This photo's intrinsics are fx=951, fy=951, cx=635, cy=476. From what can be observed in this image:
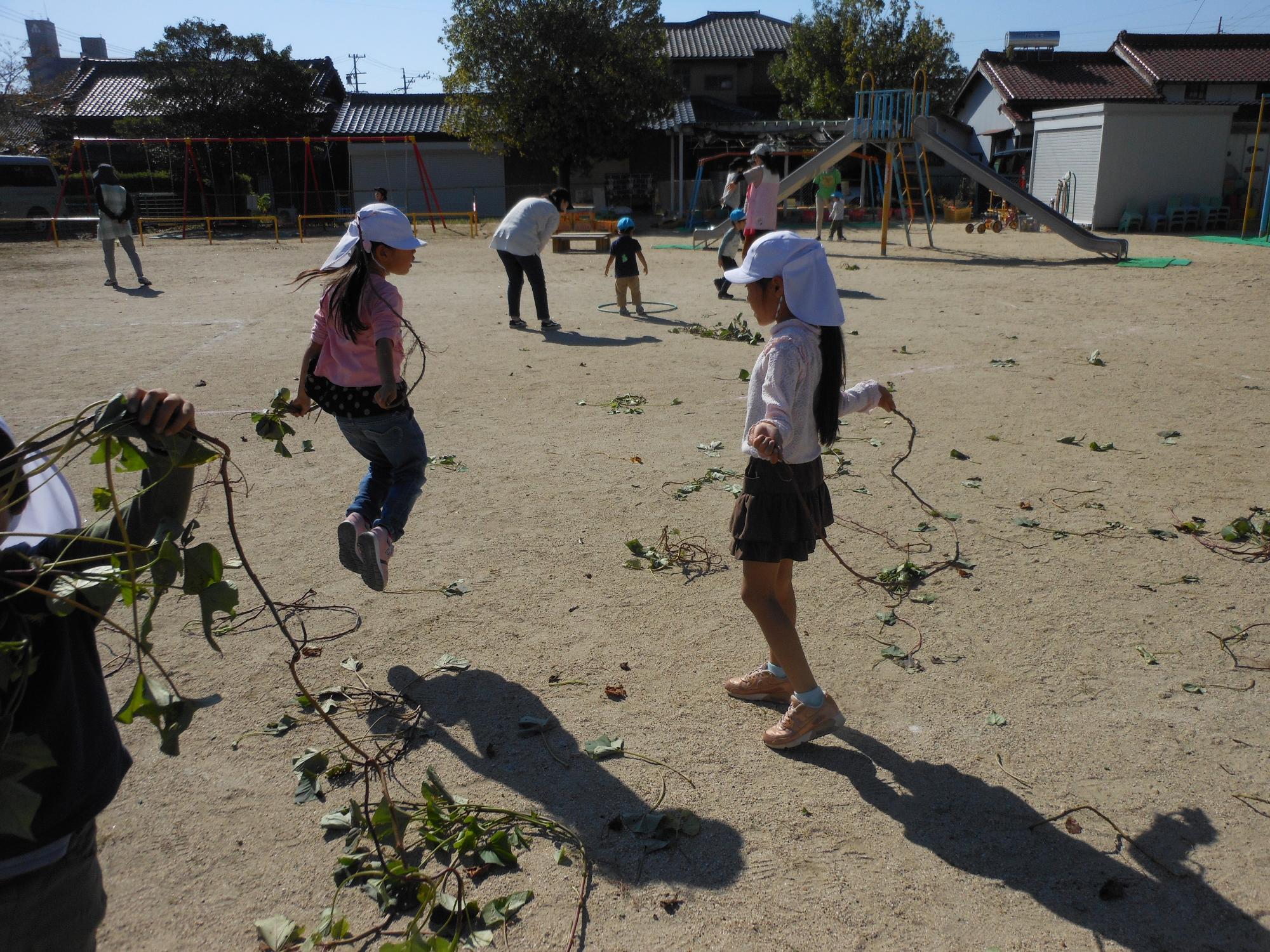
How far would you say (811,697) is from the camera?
11.2 feet

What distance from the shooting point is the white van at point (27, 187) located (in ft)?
92.9

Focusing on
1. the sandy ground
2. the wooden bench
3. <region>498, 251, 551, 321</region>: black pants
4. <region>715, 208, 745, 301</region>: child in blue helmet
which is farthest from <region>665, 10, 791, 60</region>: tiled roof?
the sandy ground

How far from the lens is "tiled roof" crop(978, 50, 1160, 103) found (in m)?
35.2

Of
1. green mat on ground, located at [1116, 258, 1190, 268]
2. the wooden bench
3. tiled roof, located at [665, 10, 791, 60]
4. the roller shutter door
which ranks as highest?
tiled roof, located at [665, 10, 791, 60]

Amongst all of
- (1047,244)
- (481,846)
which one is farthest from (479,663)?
(1047,244)

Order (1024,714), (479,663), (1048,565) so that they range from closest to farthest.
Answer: (1024,714)
(479,663)
(1048,565)

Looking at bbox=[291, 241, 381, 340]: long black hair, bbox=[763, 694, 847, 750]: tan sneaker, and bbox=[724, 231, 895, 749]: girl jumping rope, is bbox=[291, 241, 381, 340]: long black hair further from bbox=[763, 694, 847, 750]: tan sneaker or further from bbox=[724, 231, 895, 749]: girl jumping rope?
bbox=[763, 694, 847, 750]: tan sneaker

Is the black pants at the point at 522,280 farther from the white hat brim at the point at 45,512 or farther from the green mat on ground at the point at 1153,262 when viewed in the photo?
the green mat on ground at the point at 1153,262

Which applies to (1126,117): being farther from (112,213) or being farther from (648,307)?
(112,213)

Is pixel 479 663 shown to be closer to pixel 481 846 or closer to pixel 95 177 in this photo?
pixel 481 846

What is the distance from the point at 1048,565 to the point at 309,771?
3.64 m

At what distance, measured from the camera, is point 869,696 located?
147 inches

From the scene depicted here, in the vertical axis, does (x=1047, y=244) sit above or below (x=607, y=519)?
above

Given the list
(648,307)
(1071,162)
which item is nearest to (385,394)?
(648,307)
